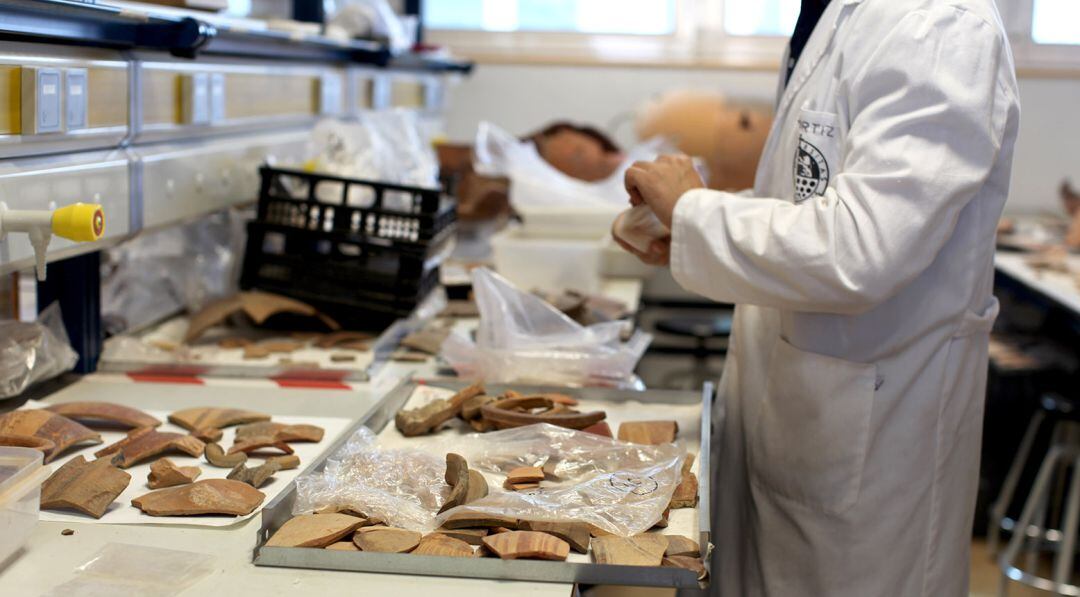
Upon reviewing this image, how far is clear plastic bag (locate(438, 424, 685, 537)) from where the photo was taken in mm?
1208

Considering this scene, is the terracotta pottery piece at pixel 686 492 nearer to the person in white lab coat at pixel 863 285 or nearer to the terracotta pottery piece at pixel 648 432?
the terracotta pottery piece at pixel 648 432

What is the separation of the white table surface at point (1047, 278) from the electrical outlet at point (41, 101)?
2195 millimetres

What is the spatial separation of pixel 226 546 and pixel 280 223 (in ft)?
3.50

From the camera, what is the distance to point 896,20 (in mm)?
1402

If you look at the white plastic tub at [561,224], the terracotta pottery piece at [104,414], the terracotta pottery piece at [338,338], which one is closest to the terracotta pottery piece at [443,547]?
the terracotta pottery piece at [104,414]

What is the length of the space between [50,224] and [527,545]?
69 centimetres

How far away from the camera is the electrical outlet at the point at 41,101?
1.46 metres

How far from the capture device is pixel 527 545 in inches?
43.4

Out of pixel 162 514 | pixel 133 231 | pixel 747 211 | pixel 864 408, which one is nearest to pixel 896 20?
pixel 747 211

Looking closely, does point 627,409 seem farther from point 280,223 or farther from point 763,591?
point 280,223

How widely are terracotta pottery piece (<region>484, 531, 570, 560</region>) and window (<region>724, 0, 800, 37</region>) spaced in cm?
377

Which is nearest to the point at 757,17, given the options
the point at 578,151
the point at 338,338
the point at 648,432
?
the point at 578,151

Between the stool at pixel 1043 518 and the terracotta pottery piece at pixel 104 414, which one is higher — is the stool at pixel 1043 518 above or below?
below

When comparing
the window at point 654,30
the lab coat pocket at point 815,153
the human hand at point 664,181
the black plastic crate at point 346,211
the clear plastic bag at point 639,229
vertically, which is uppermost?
the window at point 654,30
